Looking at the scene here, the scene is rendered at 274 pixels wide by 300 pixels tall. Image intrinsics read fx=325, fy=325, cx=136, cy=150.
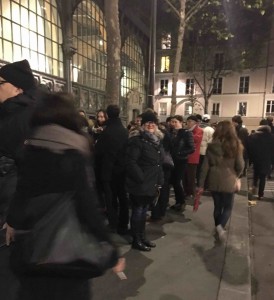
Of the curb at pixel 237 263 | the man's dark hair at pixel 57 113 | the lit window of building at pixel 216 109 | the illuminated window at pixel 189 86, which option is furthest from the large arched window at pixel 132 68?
A: the man's dark hair at pixel 57 113

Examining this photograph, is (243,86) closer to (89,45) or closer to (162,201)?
(89,45)

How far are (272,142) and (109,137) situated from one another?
4741mm

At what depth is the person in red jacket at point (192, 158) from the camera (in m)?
6.68

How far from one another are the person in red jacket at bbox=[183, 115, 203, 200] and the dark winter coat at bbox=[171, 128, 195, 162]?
587mm

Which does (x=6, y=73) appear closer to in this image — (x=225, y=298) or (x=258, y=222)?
(x=225, y=298)

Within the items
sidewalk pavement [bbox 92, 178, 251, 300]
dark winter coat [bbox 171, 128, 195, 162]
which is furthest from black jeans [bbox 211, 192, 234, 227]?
dark winter coat [bbox 171, 128, 195, 162]

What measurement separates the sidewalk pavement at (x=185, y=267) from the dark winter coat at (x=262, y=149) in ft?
7.88

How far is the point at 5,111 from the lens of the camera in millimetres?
1874

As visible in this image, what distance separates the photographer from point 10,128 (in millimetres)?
1765

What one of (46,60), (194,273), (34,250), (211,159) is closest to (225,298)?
(194,273)

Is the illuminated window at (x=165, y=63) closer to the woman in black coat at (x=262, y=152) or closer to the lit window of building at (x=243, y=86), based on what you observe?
the lit window of building at (x=243, y=86)

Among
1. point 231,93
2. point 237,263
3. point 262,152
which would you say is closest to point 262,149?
point 262,152

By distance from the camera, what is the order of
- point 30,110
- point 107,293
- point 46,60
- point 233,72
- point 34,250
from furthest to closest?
point 233,72 → point 46,60 → point 107,293 → point 30,110 → point 34,250

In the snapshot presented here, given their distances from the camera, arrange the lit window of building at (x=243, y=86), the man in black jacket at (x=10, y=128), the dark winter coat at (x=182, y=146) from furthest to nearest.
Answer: the lit window of building at (x=243, y=86), the dark winter coat at (x=182, y=146), the man in black jacket at (x=10, y=128)
